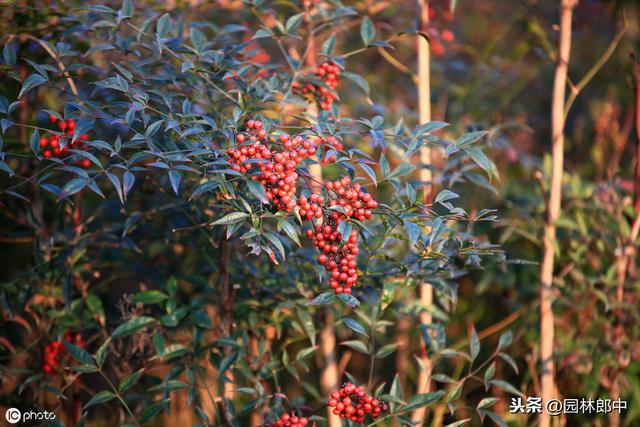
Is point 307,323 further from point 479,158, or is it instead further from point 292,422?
point 479,158

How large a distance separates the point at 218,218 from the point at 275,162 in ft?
1.19

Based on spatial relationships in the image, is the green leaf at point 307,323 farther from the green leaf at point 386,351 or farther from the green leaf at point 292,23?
the green leaf at point 292,23

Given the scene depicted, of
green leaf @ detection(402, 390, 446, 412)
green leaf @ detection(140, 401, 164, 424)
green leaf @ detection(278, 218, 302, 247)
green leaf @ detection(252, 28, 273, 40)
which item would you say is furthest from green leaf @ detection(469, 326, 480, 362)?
green leaf @ detection(252, 28, 273, 40)

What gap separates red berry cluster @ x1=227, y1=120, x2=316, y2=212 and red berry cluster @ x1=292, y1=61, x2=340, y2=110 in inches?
16.3

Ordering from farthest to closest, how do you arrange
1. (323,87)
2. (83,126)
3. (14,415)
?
(14,415)
(323,87)
(83,126)

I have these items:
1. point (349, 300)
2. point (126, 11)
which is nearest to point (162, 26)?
point (126, 11)

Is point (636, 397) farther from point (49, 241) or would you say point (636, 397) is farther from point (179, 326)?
point (49, 241)

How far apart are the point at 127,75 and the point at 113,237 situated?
560 mm

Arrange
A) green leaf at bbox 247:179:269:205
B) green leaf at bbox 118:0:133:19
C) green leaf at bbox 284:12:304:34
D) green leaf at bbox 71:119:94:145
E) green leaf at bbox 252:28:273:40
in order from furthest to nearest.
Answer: green leaf at bbox 284:12:304:34 → green leaf at bbox 252:28:273:40 → green leaf at bbox 118:0:133:19 → green leaf at bbox 71:119:94:145 → green leaf at bbox 247:179:269:205

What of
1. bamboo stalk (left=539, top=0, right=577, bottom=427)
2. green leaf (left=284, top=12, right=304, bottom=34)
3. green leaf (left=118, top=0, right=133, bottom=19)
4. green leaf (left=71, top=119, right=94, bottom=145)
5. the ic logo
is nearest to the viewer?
green leaf (left=71, top=119, right=94, bottom=145)

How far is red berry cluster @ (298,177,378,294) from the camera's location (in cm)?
116

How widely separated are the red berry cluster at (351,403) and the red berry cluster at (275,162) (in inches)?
17.2

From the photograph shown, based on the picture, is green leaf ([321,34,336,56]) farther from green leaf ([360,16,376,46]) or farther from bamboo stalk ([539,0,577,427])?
bamboo stalk ([539,0,577,427])

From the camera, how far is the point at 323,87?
156cm
